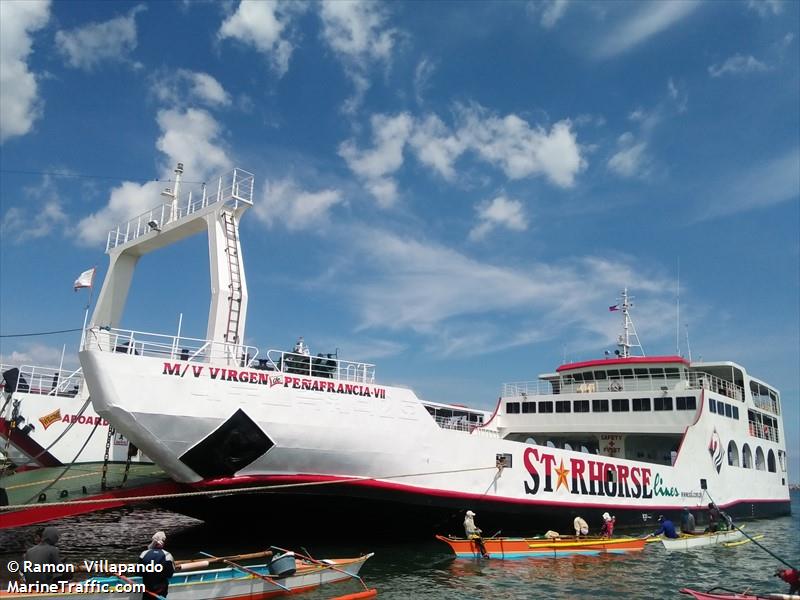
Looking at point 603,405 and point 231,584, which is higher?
point 603,405

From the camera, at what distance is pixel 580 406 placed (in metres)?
22.6

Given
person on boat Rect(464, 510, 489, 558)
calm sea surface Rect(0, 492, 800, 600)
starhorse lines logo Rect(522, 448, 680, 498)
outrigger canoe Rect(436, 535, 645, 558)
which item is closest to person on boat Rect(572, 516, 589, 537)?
outrigger canoe Rect(436, 535, 645, 558)

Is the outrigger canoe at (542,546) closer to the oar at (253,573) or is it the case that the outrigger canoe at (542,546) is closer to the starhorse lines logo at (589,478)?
the starhorse lines logo at (589,478)

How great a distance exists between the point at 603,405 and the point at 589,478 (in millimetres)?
5610

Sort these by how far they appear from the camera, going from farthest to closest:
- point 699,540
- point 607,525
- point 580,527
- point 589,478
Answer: point 699,540 → point 589,478 → point 607,525 → point 580,527

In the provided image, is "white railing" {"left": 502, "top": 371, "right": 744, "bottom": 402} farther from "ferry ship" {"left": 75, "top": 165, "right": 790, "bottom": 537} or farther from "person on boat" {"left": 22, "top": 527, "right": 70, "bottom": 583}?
"person on boat" {"left": 22, "top": 527, "right": 70, "bottom": 583}

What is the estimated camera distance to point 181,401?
11273 millimetres

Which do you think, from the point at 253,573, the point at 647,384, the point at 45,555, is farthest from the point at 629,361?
the point at 45,555

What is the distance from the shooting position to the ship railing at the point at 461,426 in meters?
18.5

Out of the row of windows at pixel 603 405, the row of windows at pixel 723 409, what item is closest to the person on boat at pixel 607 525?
the row of windows at pixel 603 405

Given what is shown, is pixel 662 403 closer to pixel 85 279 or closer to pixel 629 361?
pixel 629 361

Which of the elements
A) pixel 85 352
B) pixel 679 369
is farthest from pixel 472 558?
pixel 679 369

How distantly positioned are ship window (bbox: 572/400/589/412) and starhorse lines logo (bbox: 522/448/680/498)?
368 cm

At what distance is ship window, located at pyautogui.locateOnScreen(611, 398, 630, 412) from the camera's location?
2202 cm
